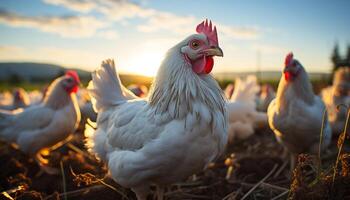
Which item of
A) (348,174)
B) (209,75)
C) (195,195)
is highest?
(209,75)

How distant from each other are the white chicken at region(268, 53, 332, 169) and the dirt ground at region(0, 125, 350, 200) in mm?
434

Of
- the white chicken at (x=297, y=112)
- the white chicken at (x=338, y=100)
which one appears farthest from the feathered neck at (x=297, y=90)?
the white chicken at (x=338, y=100)

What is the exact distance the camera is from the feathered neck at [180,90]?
2967 mm

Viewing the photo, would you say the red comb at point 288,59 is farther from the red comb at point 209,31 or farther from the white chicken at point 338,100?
the red comb at point 209,31

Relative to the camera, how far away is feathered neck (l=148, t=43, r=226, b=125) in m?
2.97

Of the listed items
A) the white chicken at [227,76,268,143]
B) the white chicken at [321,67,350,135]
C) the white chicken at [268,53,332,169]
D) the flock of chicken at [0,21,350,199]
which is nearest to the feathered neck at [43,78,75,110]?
the flock of chicken at [0,21,350,199]

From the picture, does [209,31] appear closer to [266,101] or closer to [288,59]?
[288,59]

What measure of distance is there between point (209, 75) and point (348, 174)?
164cm

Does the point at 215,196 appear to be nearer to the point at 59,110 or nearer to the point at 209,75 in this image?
the point at 209,75

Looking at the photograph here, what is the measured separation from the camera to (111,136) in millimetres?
3576

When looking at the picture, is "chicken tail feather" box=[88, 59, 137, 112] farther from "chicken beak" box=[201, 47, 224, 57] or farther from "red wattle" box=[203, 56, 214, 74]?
"chicken beak" box=[201, 47, 224, 57]

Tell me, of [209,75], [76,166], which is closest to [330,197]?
[209,75]

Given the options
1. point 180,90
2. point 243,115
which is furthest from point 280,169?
point 180,90

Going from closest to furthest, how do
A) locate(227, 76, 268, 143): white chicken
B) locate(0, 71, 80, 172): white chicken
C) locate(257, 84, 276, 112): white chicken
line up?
locate(0, 71, 80, 172): white chicken
locate(227, 76, 268, 143): white chicken
locate(257, 84, 276, 112): white chicken
